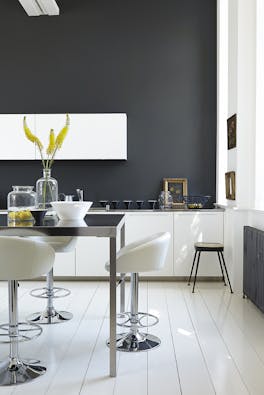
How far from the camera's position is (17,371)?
8.82 ft

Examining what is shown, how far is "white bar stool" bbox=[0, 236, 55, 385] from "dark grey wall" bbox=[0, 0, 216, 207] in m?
3.34

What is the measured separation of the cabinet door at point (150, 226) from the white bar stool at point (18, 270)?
2.68 metres

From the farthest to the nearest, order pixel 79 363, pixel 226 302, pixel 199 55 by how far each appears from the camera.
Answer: pixel 199 55, pixel 226 302, pixel 79 363

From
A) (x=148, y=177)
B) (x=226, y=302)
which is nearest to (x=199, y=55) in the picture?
(x=148, y=177)

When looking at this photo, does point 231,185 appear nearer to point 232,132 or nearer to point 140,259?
point 232,132

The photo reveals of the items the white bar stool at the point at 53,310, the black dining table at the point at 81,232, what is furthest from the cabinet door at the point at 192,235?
the black dining table at the point at 81,232

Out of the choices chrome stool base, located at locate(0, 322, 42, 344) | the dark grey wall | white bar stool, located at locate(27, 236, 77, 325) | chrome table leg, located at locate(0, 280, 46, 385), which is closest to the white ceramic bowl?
chrome table leg, located at locate(0, 280, 46, 385)

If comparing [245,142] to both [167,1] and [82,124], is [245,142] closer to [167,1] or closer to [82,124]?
[82,124]

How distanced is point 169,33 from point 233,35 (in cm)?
126

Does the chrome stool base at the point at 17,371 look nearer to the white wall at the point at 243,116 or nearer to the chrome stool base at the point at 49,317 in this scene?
the chrome stool base at the point at 49,317

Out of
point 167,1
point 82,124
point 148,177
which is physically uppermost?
point 167,1

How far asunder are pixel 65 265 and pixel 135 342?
2.34 m

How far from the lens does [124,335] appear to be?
3307mm

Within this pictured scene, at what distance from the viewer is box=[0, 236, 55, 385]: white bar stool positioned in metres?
2.49
